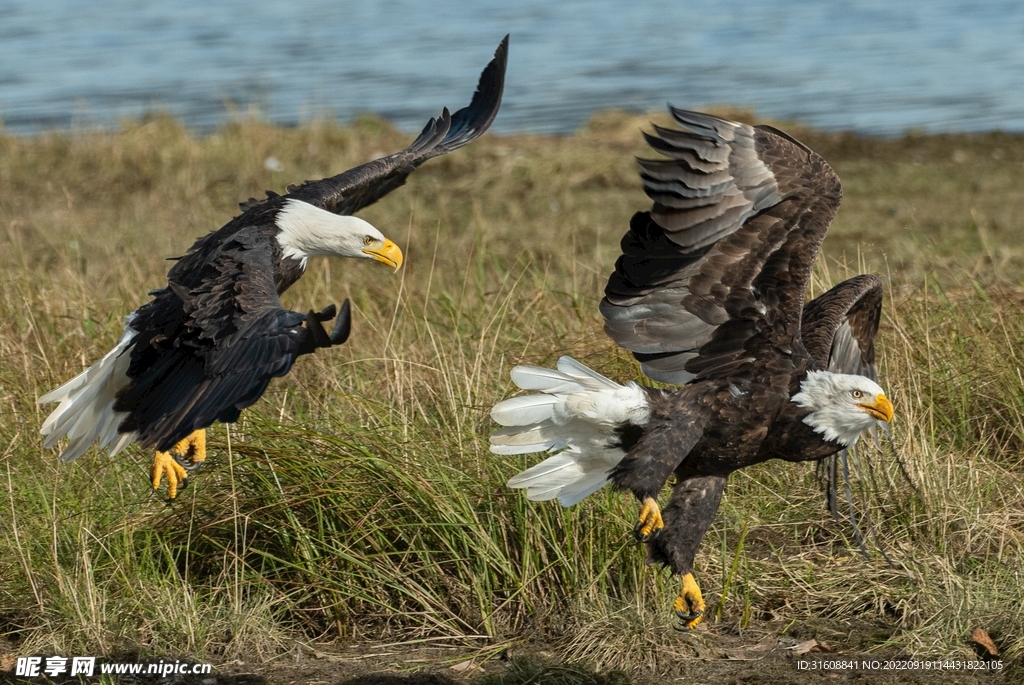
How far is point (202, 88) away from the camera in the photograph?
17.7m

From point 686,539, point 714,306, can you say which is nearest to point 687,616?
point 686,539

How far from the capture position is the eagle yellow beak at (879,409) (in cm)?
434

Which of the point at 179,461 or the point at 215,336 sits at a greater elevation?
the point at 215,336

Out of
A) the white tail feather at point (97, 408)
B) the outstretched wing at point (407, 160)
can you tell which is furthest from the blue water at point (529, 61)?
the white tail feather at point (97, 408)

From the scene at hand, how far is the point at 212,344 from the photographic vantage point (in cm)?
413

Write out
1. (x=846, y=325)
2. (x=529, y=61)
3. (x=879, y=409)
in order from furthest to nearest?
(x=529, y=61) → (x=846, y=325) → (x=879, y=409)

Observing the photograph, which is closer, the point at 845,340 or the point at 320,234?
the point at 320,234

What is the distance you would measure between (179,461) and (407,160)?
6.34 feet

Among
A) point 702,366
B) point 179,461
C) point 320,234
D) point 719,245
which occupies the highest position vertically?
point 719,245

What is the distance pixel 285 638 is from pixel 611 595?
1.13 m

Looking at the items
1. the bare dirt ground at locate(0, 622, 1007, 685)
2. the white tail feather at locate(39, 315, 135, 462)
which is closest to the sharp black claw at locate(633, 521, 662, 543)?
the bare dirt ground at locate(0, 622, 1007, 685)

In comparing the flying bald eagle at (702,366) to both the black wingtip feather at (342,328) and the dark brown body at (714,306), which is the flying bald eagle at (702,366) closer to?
the dark brown body at (714,306)

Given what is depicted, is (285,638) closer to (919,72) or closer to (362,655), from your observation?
(362,655)

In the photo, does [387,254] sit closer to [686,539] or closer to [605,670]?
[686,539]
